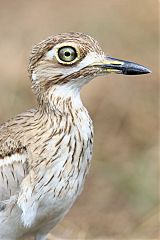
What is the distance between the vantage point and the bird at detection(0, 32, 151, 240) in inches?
246

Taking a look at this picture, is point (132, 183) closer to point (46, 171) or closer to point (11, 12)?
point (46, 171)

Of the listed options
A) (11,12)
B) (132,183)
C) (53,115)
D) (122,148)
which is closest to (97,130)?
→ (122,148)

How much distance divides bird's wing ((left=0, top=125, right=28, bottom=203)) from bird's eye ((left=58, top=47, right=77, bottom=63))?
1.75 feet

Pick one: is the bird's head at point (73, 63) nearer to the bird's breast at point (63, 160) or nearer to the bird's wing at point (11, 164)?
the bird's breast at point (63, 160)

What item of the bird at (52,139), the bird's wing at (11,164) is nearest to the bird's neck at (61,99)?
the bird at (52,139)

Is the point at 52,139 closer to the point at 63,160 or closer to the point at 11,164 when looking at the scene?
the point at 63,160

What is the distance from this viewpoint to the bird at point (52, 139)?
624 cm

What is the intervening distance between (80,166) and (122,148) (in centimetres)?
384

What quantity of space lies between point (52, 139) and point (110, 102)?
440 cm

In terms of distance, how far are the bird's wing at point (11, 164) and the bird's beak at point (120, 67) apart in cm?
64

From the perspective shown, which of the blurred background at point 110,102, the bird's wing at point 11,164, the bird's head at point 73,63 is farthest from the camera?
the blurred background at point 110,102

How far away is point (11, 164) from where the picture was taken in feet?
20.9

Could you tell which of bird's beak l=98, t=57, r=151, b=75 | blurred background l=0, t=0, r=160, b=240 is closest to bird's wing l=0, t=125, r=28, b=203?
bird's beak l=98, t=57, r=151, b=75

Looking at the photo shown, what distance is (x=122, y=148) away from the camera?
33.3 feet
